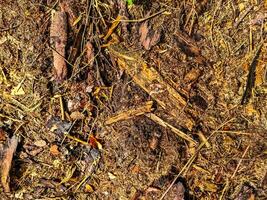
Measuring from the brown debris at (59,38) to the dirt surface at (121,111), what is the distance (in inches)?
0.8

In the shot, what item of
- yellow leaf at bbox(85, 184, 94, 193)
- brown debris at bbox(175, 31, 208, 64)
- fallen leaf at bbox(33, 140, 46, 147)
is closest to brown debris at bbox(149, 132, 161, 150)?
yellow leaf at bbox(85, 184, 94, 193)

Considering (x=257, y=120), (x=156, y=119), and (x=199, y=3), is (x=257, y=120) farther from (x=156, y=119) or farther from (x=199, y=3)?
(x=199, y=3)

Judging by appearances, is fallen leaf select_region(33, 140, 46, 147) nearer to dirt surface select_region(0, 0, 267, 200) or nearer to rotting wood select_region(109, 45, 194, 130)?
dirt surface select_region(0, 0, 267, 200)

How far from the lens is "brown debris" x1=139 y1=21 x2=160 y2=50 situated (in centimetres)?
336

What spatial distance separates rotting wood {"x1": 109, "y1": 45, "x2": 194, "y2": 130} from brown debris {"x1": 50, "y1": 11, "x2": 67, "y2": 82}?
Answer: 430mm

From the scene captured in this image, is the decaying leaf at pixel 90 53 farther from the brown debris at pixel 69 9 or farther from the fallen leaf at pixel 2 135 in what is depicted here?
the fallen leaf at pixel 2 135

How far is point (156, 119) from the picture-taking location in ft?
10.8

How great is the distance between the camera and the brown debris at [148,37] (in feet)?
11.0

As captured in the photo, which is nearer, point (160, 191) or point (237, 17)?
point (160, 191)

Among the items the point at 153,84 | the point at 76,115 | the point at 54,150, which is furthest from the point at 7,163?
the point at 153,84

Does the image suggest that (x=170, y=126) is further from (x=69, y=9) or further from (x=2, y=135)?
(x=2, y=135)

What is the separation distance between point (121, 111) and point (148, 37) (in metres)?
0.71

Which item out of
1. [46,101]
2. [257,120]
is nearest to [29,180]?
[46,101]

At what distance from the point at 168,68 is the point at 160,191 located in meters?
1.09
